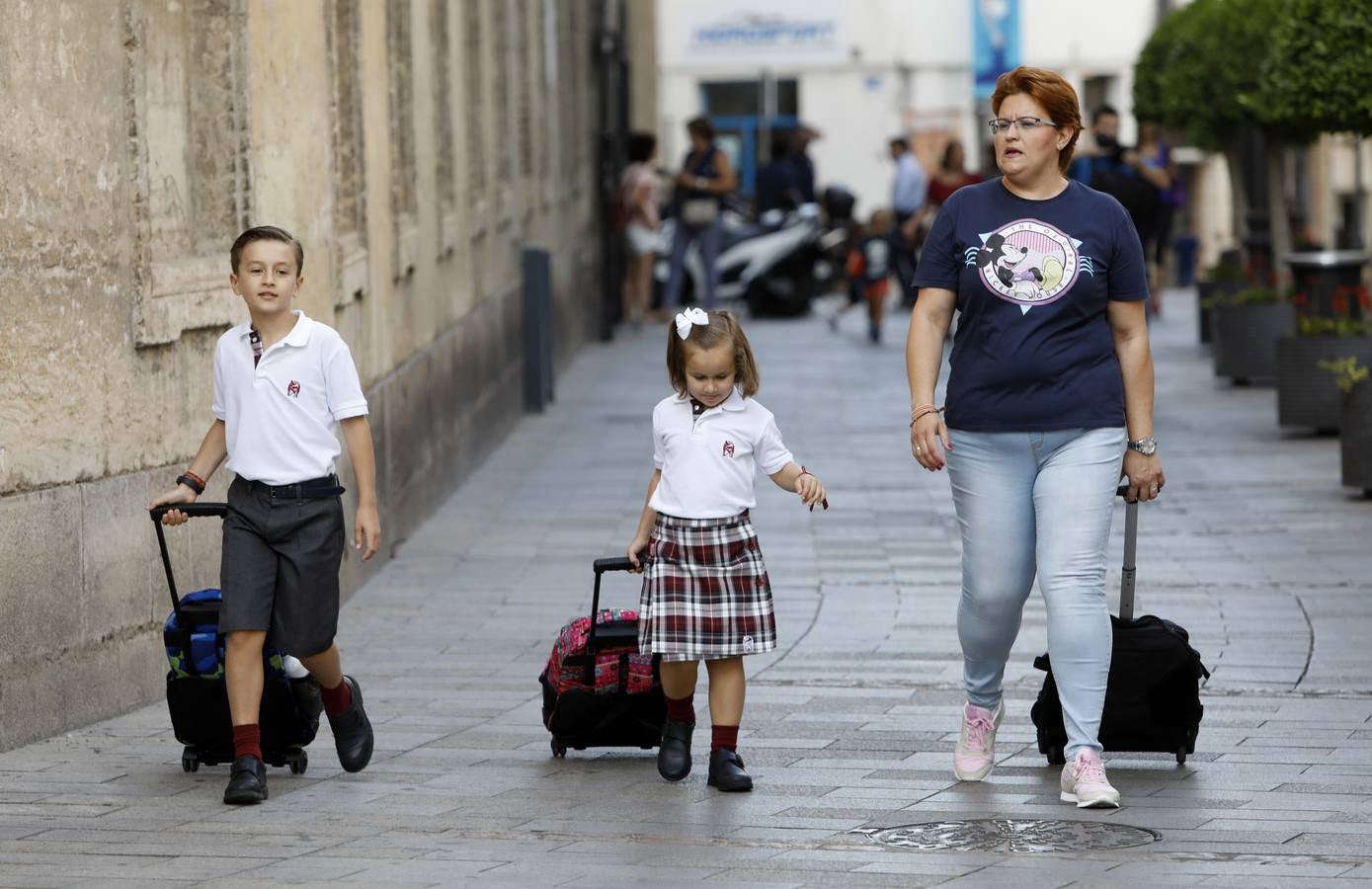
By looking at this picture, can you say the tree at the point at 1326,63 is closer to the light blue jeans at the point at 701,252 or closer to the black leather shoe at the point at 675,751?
the black leather shoe at the point at 675,751

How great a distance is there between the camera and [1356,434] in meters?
12.2

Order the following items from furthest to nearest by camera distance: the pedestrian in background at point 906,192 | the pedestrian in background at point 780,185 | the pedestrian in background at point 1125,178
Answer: the pedestrian in background at point 780,185 → the pedestrian in background at point 906,192 → the pedestrian in background at point 1125,178

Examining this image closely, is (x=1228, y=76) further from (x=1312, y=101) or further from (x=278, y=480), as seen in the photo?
(x=278, y=480)

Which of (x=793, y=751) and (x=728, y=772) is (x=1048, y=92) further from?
(x=793, y=751)

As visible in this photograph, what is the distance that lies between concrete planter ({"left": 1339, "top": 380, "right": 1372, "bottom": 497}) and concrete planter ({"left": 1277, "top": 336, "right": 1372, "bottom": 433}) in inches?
88.1

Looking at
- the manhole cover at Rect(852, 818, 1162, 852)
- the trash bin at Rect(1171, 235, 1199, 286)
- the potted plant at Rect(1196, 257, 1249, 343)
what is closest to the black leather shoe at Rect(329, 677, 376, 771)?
the manhole cover at Rect(852, 818, 1162, 852)

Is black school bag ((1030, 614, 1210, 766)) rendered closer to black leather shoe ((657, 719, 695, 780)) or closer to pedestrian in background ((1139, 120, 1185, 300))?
black leather shoe ((657, 719, 695, 780))

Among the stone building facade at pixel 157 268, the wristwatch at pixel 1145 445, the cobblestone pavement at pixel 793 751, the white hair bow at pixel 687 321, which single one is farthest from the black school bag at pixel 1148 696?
the stone building facade at pixel 157 268

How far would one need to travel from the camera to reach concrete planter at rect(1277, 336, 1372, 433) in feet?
48.4

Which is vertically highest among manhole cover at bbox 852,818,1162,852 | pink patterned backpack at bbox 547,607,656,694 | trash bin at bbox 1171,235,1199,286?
pink patterned backpack at bbox 547,607,656,694

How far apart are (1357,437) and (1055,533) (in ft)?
20.8

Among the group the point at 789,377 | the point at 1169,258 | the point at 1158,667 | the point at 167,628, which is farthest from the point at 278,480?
the point at 1169,258

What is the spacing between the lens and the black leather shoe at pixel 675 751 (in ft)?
21.8

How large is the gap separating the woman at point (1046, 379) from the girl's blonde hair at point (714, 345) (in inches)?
16.1
